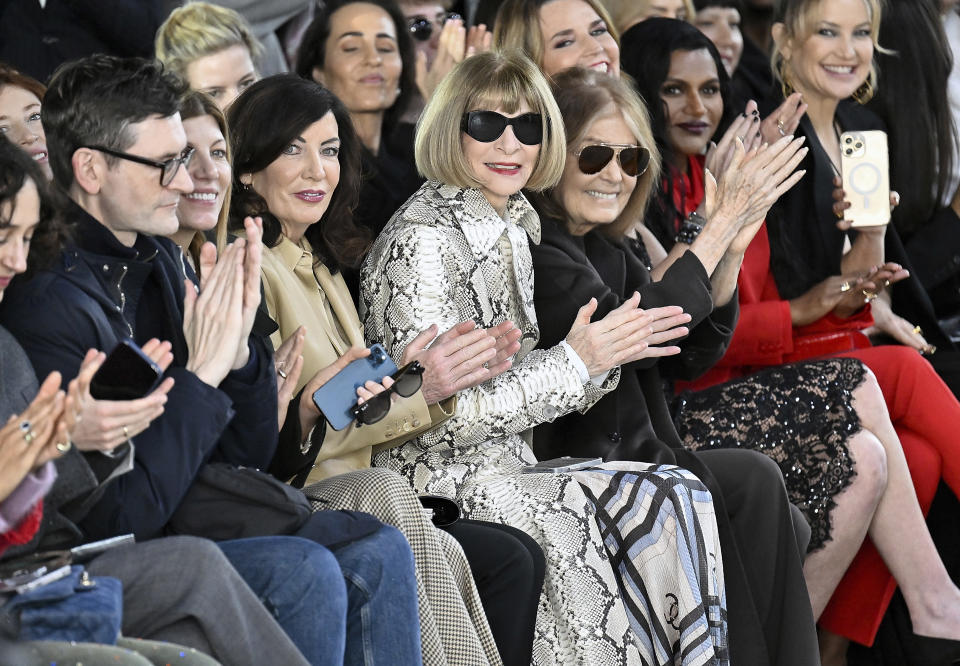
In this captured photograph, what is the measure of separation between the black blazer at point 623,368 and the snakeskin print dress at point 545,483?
16cm

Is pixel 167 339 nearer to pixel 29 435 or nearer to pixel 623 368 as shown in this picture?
pixel 29 435

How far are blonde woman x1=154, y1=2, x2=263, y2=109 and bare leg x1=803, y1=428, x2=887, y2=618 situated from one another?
6.93 ft

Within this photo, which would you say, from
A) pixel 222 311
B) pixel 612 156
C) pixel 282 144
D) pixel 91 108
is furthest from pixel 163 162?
pixel 612 156

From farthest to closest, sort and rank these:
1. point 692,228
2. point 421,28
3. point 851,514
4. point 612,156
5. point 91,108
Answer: point 421,28, point 692,228, point 851,514, point 612,156, point 91,108

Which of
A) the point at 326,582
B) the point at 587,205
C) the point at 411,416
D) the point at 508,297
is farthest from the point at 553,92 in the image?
the point at 326,582

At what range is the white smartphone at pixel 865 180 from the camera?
5043 mm

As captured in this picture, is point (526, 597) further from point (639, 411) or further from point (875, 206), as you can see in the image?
point (875, 206)

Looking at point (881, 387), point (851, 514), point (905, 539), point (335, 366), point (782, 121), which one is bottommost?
point (905, 539)

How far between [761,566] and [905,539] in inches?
27.3

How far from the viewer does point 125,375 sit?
276cm

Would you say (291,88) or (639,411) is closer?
(291,88)

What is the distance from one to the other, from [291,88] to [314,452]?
0.96 metres

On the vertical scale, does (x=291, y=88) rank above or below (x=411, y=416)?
above

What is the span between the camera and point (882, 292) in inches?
215
